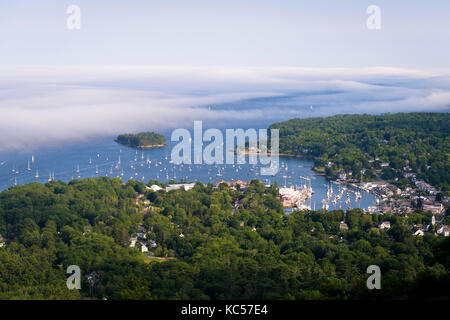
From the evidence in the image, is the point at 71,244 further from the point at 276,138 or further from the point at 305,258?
the point at 276,138

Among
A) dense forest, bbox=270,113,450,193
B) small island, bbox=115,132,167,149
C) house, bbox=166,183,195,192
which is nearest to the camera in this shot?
house, bbox=166,183,195,192

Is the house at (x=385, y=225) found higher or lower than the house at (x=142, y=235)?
lower

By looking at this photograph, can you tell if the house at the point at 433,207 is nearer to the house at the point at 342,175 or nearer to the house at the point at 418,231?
the house at the point at 418,231

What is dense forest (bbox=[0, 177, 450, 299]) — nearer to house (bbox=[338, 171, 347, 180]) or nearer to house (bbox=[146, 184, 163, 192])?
house (bbox=[146, 184, 163, 192])

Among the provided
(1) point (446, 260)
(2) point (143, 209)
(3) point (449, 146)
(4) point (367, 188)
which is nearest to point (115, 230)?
(2) point (143, 209)

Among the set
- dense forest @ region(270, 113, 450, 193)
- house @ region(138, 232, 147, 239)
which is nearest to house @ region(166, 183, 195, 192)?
house @ region(138, 232, 147, 239)

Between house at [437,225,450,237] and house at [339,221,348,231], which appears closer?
house at [339,221,348,231]

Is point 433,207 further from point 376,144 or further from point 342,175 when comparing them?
point 376,144

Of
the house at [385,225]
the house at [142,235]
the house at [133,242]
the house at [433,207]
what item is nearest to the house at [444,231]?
the house at [385,225]
